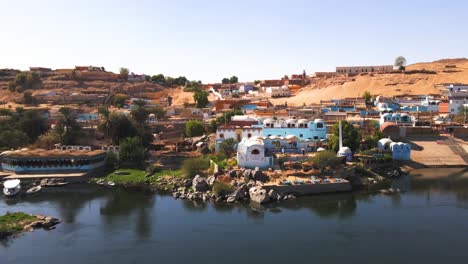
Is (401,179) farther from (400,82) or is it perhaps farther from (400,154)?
(400,82)

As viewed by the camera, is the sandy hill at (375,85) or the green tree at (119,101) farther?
the sandy hill at (375,85)

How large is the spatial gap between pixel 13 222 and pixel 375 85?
3762cm

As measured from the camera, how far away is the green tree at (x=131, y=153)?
70.1 feet

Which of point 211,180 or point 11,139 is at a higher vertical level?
point 11,139

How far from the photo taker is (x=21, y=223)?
1386 cm

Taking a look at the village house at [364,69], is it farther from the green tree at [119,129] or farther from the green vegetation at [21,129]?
the green vegetation at [21,129]

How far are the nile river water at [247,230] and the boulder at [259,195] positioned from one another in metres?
0.43

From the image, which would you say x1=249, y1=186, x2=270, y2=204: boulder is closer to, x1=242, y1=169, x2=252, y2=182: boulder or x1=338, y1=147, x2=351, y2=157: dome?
x1=242, y1=169, x2=252, y2=182: boulder

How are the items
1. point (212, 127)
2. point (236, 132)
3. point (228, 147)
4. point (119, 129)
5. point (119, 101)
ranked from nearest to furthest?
1. point (228, 147)
2. point (236, 132)
3. point (119, 129)
4. point (212, 127)
5. point (119, 101)

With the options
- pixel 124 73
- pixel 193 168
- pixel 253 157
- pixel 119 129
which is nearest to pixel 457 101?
pixel 253 157

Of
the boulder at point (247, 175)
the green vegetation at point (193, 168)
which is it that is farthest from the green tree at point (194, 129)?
the boulder at point (247, 175)

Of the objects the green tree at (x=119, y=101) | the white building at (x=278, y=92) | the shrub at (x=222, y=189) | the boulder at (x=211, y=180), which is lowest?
the shrub at (x=222, y=189)

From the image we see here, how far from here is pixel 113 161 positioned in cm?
2194

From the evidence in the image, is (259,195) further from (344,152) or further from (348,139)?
(348,139)
